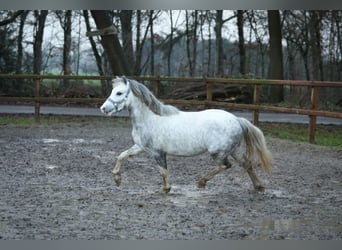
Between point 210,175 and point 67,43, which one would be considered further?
point 67,43

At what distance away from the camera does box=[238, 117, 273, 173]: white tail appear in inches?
164

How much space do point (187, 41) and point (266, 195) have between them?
5.09 feet

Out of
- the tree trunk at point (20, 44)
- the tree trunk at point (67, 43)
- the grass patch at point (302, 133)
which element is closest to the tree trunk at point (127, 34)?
the tree trunk at point (67, 43)

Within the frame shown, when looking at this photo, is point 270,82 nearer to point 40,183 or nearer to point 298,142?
point 298,142

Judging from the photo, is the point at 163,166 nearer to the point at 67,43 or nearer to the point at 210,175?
the point at 210,175

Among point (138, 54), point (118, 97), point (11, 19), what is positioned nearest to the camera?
point (118, 97)

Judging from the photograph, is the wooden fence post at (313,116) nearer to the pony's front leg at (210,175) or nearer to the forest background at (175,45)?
the forest background at (175,45)

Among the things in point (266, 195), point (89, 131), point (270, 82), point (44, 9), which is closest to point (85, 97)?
point (89, 131)

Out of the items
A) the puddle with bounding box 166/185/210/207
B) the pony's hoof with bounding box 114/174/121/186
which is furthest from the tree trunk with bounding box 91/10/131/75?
the puddle with bounding box 166/185/210/207

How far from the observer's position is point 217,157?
4121 millimetres

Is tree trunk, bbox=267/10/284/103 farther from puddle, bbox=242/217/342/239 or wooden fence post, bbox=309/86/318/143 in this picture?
puddle, bbox=242/217/342/239

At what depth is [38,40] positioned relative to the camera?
4.80m

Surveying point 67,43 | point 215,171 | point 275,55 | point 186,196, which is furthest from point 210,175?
point 67,43

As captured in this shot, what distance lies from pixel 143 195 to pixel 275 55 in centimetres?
169
